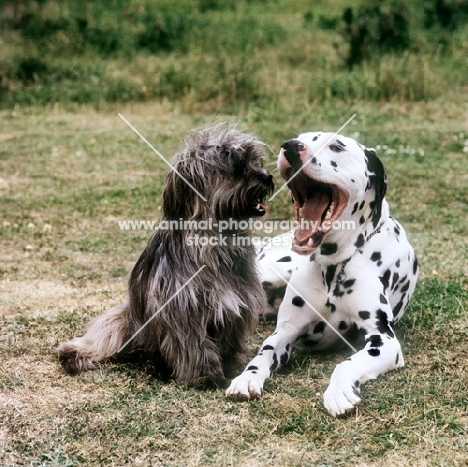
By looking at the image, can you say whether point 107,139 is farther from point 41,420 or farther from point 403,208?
point 41,420

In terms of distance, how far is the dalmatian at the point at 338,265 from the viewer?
4.48 meters

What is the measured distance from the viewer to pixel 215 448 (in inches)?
150

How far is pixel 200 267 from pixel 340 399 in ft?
3.57

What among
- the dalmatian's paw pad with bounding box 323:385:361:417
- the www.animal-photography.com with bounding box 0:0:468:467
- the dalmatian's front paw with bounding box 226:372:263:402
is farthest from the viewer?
the dalmatian's front paw with bounding box 226:372:263:402

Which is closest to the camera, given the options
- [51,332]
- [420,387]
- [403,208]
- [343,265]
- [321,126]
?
[420,387]

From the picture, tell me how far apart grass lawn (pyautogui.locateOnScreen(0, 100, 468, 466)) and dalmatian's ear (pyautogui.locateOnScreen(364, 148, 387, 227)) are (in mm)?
910

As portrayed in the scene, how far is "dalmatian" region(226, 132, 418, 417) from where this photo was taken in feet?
14.7

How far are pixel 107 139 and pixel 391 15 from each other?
22.8 ft

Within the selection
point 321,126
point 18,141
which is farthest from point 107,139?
point 321,126

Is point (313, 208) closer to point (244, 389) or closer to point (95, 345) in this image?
point (244, 389)

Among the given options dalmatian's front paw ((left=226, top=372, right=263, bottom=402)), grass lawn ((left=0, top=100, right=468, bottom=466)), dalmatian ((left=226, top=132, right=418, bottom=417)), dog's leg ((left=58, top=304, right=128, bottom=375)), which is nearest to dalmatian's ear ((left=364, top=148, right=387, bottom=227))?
dalmatian ((left=226, top=132, right=418, bottom=417))

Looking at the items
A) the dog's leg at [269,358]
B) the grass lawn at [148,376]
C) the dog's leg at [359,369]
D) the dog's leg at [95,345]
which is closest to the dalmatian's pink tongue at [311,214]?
the dog's leg at [269,358]

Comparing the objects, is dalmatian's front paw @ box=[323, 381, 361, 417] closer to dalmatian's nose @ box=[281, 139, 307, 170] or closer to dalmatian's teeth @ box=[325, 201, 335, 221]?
dalmatian's teeth @ box=[325, 201, 335, 221]

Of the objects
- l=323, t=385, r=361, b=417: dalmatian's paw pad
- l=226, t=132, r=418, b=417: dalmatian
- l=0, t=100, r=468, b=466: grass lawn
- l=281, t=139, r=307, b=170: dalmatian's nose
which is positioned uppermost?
l=281, t=139, r=307, b=170: dalmatian's nose
